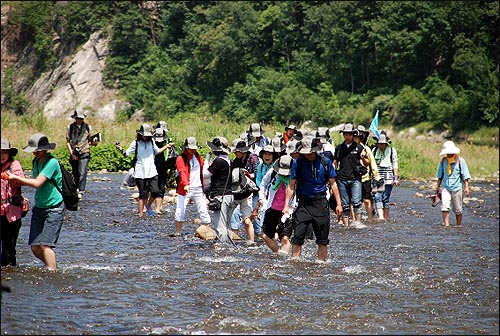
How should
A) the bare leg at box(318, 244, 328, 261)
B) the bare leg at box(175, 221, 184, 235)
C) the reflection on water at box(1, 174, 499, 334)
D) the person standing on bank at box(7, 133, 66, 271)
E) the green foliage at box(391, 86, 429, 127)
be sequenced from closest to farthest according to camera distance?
1. the reflection on water at box(1, 174, 499, 334)
2. the person standing on bank at box(7, 133, 66, 271)
3. the bare leg at box(318, 244, 328, 261)
4. the bare leg at box(175, 221, 184, 235)
5. the green foliage at box(391, 86, 429, 127)

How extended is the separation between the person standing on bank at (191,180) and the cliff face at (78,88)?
60102 millimetres

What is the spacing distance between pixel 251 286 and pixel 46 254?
9.02 ft

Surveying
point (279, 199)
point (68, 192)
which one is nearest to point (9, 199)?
point (68, 192)

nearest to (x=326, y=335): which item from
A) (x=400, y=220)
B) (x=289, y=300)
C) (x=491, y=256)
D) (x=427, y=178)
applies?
(x=289, y=300)

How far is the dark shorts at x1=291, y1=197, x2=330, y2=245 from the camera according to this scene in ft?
37.6

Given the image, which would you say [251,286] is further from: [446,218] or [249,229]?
[446,218]

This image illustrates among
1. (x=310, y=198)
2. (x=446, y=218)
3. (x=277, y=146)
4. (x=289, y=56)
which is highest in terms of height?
(x=289, y=56)

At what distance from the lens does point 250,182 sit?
44.0 ft

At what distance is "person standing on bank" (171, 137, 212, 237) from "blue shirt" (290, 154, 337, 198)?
117 inches

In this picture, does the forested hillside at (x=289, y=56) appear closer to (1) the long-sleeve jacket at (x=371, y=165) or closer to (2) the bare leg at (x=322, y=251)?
(1) the long-sleeve jacket at (x=371, y=165)

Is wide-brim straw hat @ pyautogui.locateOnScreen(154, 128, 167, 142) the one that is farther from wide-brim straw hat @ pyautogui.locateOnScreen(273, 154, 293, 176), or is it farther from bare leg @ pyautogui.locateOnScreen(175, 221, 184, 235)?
wide-brim straw hat @ pyautogui.locateOnScreen(273, 154, 293, 176)

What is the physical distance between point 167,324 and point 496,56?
49.6 metres

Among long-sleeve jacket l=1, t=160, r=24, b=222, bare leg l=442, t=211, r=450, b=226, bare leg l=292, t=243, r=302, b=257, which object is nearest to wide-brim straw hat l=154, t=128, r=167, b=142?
bare leg l=292, t=243, r=302, b=257

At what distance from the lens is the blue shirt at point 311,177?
11.4m
